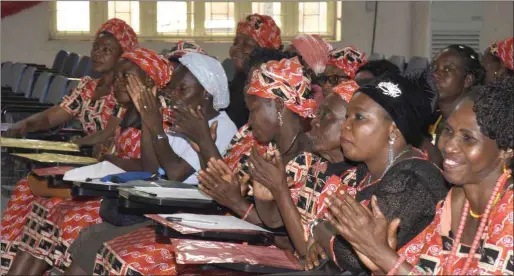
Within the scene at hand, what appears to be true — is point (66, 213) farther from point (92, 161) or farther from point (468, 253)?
point (468, 253)

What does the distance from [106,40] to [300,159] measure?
282 centimetres

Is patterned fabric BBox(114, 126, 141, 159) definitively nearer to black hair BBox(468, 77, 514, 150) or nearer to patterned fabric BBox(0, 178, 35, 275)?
patterned fabric BBox(0, 178, 35, 275)

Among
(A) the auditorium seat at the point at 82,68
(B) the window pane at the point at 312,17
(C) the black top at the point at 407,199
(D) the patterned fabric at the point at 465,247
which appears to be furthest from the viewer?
(B) the window pane at the point at 312,17

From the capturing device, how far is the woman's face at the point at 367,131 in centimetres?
318

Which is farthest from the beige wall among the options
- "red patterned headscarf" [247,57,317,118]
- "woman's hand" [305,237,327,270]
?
"woman's hand" [305,237,327,270]

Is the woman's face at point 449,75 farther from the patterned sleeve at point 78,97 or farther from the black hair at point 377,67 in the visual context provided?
the patterned sleeve at point 78,97

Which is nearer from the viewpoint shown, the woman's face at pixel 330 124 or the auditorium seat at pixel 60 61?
the woman's face at pixel 330 124

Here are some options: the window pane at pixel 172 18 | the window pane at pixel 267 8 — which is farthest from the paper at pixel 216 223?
the window pane at pixel 172 18

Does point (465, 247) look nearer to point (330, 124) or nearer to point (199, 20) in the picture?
point (330, 124)

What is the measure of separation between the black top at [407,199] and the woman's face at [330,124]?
0.50 meters

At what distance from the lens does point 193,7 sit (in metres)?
12.4

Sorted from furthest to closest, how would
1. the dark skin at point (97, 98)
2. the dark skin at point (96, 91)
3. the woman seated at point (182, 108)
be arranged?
the dark skin at point (96, 91) → the dark skin at point (97, 98) → the woman seated at point (182, 108)

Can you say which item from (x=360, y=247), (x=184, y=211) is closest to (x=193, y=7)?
(x=184, y=211)

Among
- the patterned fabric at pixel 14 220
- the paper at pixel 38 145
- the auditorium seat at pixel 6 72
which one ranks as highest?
the paper at pixel 38 145
